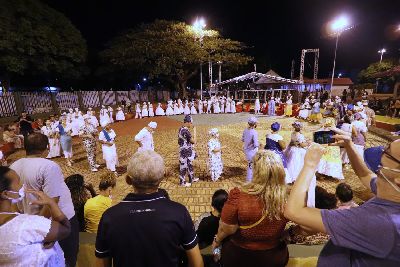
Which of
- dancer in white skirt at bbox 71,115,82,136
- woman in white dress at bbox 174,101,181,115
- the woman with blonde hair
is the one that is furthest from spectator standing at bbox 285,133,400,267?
woman in white dress at bbox 174,101,181,115

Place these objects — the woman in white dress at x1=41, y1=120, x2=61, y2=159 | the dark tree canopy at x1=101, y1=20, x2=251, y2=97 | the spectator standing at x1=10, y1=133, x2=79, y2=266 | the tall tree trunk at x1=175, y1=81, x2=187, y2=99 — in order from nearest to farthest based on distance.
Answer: the spectator standing at x1=10, y1=133, x2=79, y2=266, the woman in white dress at x1=41, y1=120, x2=61, y2=159, the dark tree canopy at x1=101, y1=20, x2=251, y2=97, the tall tree trunk at x1=175, y1=81, x2=187, y2=99

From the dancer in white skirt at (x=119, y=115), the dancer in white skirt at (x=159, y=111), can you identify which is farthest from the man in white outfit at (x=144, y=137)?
the dancer in white skirt at (x=159, y=111)

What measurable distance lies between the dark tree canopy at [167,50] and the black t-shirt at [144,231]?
28.8 metres

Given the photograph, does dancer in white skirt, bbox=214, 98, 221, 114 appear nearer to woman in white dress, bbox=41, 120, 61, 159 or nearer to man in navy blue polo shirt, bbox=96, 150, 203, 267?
woman in white dress, bbox=41, 120, 61, 159

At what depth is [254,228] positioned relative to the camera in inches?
88.4

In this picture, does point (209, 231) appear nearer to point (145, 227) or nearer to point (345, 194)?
point (145, 227)

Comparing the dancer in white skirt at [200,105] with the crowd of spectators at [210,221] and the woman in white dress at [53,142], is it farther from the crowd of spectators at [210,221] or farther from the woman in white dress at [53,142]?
the crowd of spectators at [210,221]

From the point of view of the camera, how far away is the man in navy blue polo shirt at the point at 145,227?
1.80m

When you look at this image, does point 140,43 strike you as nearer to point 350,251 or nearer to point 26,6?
point 26,6

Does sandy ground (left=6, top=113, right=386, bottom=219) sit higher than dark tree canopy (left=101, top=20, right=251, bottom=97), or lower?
lower

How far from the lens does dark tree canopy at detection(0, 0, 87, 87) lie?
62.4 ft

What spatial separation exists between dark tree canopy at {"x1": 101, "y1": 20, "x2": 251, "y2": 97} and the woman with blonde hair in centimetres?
2843

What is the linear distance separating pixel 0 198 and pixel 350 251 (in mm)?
2231

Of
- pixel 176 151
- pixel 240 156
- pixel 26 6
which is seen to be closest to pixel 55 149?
pixel 176 151
